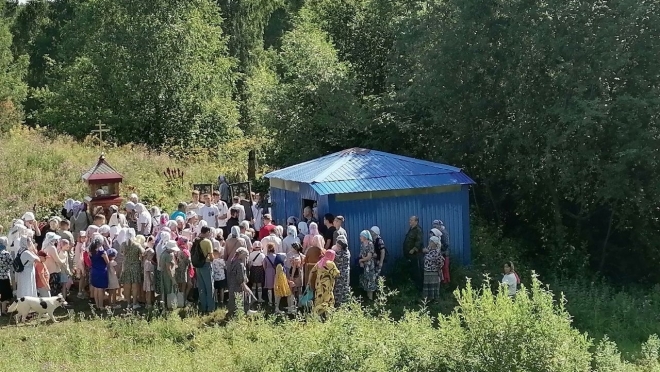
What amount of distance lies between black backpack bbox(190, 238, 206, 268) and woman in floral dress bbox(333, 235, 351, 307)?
206 centimetres

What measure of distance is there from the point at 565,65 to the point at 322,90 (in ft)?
25.7

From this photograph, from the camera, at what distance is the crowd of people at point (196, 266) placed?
11.4 meters

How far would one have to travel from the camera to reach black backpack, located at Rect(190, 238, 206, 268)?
11328mm

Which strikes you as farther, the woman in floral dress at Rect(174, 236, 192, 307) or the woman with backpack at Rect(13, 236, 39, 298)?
the woman in floral dress at Rect(174, 236, 192, 307)

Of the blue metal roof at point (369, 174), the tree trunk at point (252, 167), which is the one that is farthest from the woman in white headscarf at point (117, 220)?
the tree trunk at point (252, 167)

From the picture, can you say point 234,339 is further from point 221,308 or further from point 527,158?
point 527,158

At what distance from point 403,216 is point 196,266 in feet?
15.1

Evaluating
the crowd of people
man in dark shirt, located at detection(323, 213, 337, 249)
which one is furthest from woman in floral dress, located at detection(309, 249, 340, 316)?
man in dark shirt, located at detection(323, 213, 337, 249)

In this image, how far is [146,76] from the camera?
1094 inches

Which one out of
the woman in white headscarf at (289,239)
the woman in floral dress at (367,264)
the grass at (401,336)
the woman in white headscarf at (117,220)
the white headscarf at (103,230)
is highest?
the woman in white headscarf at (117,220)

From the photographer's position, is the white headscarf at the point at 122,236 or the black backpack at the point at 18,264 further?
the white headscarf at the point at 122,236

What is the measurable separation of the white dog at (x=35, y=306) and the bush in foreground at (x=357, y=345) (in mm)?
404

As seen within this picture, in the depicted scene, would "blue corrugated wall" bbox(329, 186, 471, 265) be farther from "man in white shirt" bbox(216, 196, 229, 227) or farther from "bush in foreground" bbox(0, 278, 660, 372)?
"bush in foreground" bbox(0, 278, 660, 372)

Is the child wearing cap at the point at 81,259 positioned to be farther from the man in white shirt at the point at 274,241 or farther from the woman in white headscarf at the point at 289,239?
the woman in white headscarf at the point at 289,239
